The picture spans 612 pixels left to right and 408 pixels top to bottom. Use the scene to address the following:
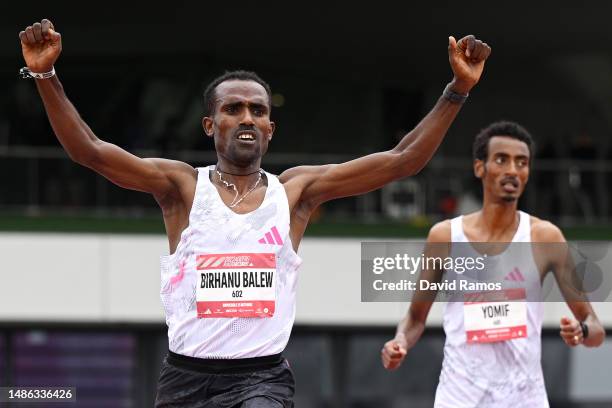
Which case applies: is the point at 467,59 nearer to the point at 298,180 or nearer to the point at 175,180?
the point at 298,180

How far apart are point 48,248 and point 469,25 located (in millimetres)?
7652

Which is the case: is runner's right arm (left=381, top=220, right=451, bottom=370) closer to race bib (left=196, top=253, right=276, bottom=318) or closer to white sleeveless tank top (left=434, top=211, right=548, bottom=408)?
white sleeveless tank top (left=434, top=211, right=548, bottom=408)

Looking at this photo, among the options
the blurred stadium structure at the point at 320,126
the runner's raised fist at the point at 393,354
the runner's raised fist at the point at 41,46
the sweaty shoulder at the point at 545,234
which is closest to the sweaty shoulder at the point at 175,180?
the runner's raised fist at the point at 41,46

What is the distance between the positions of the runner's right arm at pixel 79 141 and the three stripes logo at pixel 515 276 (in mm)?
1974

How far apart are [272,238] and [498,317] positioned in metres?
1.70

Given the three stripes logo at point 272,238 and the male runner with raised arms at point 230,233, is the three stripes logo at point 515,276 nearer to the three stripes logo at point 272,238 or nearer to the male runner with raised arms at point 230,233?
the male runner with raised arms at point 230,233

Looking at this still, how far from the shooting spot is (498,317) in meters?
6.17

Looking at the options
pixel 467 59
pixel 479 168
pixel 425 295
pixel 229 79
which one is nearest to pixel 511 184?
pixel 479 168

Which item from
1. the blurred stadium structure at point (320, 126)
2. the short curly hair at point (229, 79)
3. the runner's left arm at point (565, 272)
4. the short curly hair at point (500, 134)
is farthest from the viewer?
the blurred stadium structure at point (320, 126)

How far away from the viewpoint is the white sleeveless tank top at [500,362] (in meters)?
6.13

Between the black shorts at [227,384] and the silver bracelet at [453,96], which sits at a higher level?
the silver bracelet at [453,96]

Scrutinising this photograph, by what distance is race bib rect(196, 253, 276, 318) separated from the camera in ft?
16.0

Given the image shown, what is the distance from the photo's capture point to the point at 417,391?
1401 cm

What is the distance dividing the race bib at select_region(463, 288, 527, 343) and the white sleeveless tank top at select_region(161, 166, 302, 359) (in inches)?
58.4
